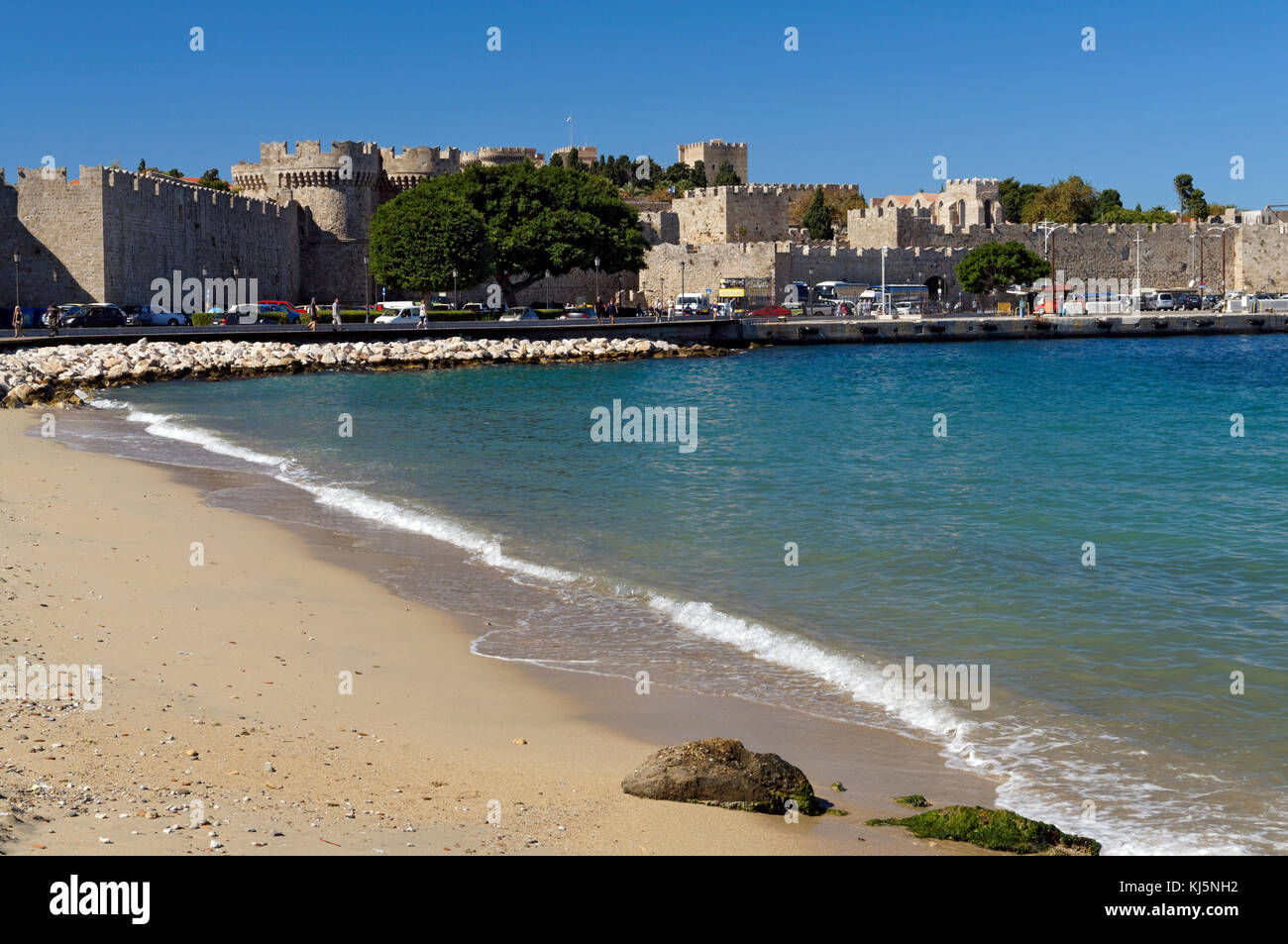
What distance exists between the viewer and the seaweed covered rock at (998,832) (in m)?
4.53

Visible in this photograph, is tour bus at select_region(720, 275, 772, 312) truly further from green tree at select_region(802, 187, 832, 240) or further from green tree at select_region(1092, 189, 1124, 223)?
green tree at select_region(1092, 189, 1124, 223)

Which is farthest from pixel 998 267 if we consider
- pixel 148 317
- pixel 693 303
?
pixel 148 317

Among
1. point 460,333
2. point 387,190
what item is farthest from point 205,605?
point 387,190

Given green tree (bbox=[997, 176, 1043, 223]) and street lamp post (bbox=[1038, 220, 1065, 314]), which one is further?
green tree (bbox=[997, 176, 1043, 223])

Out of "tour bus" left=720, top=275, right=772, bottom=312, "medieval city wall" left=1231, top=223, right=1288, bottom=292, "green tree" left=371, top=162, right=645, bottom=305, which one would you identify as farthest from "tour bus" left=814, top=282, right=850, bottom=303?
"medieval city wall" left=1231, top=223, right=1288, bottom=292

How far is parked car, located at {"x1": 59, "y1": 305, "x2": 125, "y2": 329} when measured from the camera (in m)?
37.5

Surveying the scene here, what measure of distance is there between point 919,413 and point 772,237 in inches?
1824

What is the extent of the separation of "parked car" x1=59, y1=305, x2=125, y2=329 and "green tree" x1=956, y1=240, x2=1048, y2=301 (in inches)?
1660

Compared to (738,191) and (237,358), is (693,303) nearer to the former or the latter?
(738,191)

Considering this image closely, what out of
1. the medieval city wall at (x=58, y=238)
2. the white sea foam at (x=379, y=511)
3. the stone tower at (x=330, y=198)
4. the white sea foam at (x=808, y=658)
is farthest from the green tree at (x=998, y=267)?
the white sea foam at (x=808, y=658)

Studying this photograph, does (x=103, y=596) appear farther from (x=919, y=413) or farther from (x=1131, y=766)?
(x=919, y=413)

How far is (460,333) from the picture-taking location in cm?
4241

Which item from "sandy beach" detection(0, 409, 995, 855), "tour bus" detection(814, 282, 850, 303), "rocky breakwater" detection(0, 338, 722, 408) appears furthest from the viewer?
"tour bus" detection(814, 282, 850, 303)
